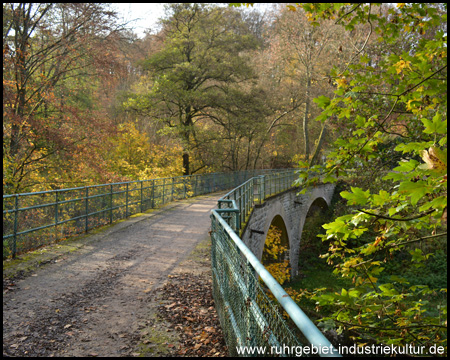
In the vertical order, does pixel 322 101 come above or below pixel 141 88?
below

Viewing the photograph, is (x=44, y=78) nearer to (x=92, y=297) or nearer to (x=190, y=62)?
(x=190, y=62)

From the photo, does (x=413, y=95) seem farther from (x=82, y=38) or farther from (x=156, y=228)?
(x=82, y=38)

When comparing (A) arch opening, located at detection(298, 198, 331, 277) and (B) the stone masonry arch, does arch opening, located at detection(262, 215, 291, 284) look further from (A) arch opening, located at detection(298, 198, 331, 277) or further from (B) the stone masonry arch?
(A) arch opening, located at detection(298, 198, 331, 277)

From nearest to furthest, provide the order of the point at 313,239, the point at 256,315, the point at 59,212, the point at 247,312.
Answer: the point at 256,315 → the point at 247,312 → the point at 59,212 → the point at 313,239

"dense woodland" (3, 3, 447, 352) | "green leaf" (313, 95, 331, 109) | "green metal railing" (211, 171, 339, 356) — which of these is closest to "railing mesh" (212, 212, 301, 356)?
"green metal railing" (211, 171, 339, 356)

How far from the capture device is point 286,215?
19.7 m

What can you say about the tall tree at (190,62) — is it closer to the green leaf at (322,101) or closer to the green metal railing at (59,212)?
the green metal railing at (59,212)

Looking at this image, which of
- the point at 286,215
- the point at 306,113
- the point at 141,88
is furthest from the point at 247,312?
the point at 306,113

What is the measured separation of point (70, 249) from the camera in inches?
304

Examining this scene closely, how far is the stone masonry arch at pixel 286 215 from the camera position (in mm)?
12695

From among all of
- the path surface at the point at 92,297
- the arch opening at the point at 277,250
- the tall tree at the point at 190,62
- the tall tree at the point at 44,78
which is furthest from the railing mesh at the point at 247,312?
the tall tree at the point at 190,62

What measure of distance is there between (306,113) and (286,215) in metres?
11.1

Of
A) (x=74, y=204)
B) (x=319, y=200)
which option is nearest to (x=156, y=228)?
(x=74, y=204)

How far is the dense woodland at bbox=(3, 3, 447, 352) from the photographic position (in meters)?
3.27
